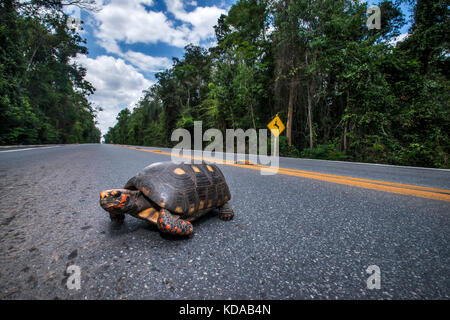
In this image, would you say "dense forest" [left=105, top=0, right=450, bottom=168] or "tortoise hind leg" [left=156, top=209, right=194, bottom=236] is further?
"dense forest" [left=105, top=0, right=450, bottom=168]

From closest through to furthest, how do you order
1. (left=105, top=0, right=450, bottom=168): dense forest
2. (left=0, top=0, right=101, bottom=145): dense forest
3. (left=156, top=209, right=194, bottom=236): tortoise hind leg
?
(left=156, top=209, right=194, bottom=236): tortoise hind leg → (left=105, top=0, right=450, bottom=168): dense forest → (left=0, top=0, right=101, bottom=145): dense forest

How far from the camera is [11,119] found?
46.6 ft

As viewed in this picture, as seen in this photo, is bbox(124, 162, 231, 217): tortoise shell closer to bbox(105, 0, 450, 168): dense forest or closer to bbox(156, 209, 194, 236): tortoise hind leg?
bbox(156, 209, 194, 236): tortoise hind leg

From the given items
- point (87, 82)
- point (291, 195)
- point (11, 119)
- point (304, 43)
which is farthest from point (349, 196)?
point (87, 82)

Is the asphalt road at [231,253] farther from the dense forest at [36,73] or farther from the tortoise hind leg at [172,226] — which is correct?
the dense forest at [36,73]

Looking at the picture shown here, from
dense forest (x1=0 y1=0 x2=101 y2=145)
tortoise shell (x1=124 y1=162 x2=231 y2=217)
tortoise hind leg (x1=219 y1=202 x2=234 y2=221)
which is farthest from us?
dense forest (x1=0 y1=0 x2=101 y2=145)

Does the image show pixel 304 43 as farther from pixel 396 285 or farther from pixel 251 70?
pixel 396 285

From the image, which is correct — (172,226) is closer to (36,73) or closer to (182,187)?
(182,187)

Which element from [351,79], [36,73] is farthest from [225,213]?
[36,73]

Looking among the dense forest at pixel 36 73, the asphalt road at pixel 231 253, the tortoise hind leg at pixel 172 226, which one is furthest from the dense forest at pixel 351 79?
the dense forest at pixel 36 73

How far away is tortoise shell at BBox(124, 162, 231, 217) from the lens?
46.6 inches

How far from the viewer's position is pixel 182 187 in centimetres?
127

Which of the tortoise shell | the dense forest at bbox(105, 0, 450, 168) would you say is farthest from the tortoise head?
the dense forest at bbox(105, 0, 450, 168)

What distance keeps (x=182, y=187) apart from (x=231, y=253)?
571 millimetres
